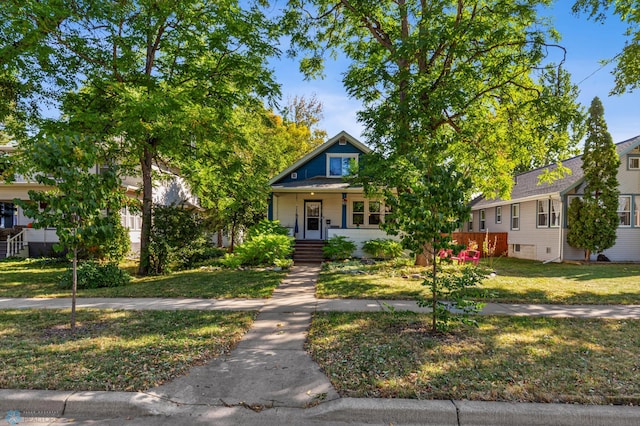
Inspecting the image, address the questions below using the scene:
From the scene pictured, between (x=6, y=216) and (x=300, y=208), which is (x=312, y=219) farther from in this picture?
(x=6, y=216)

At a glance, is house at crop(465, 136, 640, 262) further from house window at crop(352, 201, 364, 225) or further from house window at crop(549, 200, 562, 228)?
house window at crop(352, 201, 364, 225)

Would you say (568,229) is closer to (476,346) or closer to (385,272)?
(385,272)

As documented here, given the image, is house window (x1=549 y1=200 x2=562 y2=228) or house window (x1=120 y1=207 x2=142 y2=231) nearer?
house window (x1=549 y1=200 x2=562 y2=228)

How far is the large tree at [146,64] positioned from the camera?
876cm

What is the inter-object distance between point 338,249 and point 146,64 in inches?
391

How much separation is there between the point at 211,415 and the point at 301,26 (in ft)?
44.9

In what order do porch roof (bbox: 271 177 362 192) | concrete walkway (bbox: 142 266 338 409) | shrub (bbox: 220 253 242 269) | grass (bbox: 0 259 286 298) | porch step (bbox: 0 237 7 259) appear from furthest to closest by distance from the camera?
porch step (bbox: 0 237 7 259), porch roof (bbox: 271 177 362 192), shrub (bbox: 220 253 242 269), grass (bbox: 0 259 286 298), concrete walkway (bbox: 142 266 338 409)

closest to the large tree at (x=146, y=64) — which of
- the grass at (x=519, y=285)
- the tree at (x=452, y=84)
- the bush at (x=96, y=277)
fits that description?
the bush at (x=96, y=277)

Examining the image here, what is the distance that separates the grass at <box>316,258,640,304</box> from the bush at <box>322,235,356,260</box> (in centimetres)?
189

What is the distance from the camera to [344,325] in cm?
585

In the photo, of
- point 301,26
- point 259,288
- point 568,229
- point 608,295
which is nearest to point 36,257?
point 259,288

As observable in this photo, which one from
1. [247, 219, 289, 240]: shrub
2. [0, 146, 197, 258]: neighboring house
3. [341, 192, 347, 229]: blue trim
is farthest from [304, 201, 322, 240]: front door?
[0, 146, 197, 258]: neighboring house

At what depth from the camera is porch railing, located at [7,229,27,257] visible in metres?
17.7

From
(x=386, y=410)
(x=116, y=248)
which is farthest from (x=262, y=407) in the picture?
(x=116, y=248)
